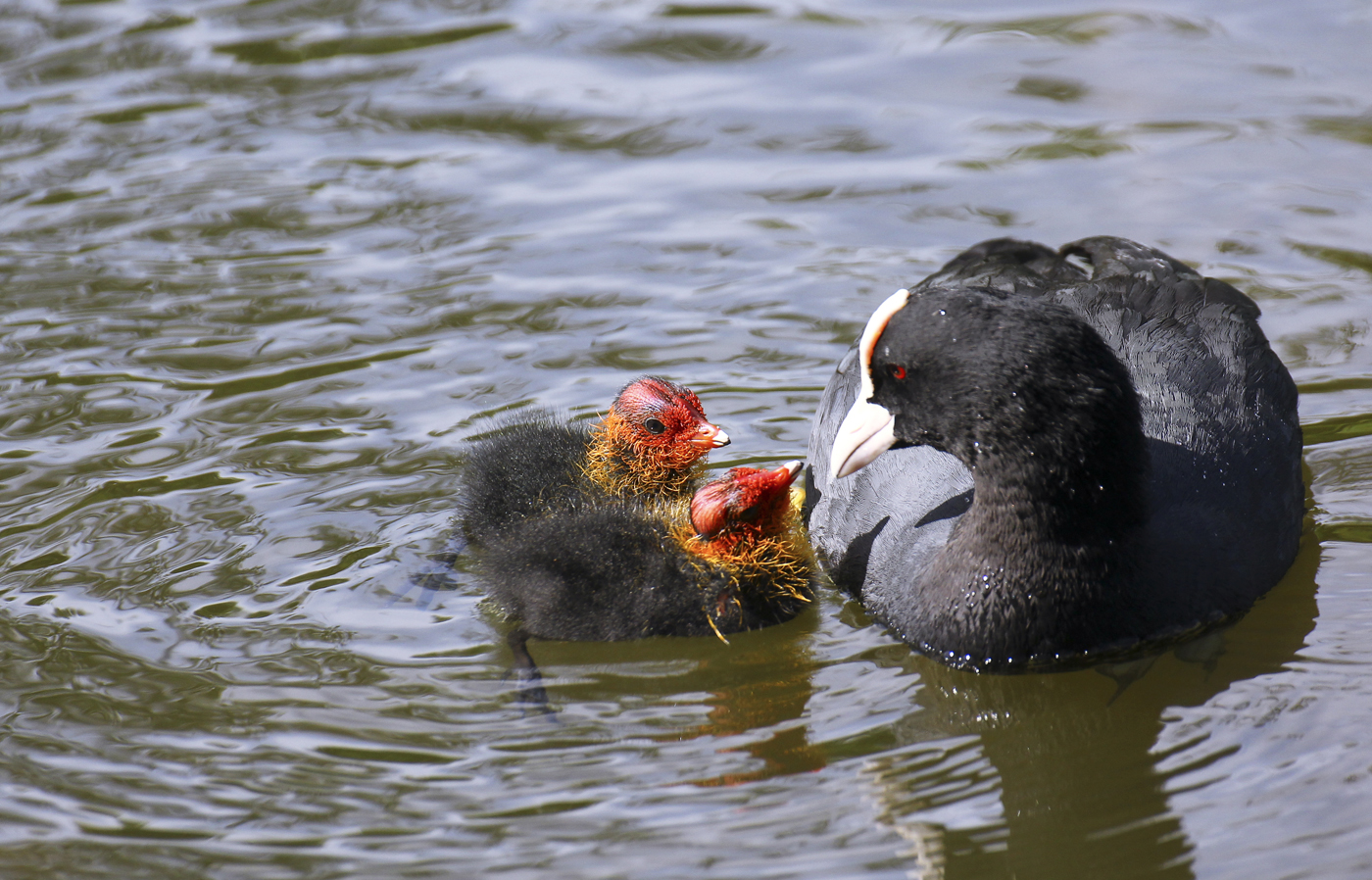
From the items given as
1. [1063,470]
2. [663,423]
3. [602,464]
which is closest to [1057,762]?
[1063,470]

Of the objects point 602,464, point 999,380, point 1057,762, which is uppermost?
point 999,380

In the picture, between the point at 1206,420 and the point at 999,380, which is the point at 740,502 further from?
the point at 1206,420

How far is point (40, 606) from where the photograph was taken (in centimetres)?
436

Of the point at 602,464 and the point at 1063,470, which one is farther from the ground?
the point at 1063,470

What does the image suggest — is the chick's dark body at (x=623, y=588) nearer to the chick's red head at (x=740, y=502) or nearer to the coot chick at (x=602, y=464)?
the chick's red head at (x=740, y=502)

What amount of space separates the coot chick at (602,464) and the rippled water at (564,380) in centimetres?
33

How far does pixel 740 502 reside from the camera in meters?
4.09

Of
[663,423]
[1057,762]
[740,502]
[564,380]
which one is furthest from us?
[564,380]

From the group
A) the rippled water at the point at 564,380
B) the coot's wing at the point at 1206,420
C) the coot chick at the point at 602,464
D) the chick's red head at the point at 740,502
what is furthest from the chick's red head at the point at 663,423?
the coot's wing at the point at 1206,420

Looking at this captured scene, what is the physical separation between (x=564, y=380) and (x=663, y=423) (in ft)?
4.11

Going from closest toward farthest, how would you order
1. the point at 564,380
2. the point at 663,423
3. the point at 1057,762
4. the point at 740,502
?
the point at 1057,762 < the point at 740,502 < the point at 663,423 < the point at 564,380

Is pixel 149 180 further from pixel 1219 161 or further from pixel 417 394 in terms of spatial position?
pixel 1219 161

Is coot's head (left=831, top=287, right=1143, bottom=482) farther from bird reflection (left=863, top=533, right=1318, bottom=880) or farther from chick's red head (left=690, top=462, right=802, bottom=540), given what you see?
bird reflection (left=863, top=533, right=1318, bottom=880)

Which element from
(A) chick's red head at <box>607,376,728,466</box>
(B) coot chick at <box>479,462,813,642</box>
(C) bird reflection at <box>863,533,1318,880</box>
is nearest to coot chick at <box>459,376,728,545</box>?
(A) chick's red head at <box>607,376,728,466</box>
